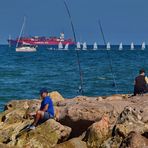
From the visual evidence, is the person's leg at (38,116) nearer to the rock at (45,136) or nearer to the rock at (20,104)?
the rock at (45,136)

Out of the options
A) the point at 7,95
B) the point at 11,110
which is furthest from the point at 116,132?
the point at 7,95

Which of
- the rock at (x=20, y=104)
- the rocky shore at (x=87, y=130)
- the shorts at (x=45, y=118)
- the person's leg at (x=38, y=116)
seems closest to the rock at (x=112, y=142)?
the rocky shore at (x=87, y=130)

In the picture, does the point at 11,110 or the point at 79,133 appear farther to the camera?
the point at 11,110

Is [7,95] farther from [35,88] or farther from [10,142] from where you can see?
[10,142]

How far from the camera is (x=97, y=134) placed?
14.6 m

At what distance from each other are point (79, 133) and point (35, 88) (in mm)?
26360

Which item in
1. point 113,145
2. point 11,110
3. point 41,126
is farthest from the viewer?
point 11,110

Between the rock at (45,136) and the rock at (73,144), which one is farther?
the rock at (45,136)

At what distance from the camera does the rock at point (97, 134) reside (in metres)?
14.6

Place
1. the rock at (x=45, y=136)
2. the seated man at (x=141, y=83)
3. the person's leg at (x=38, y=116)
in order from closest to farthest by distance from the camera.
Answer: the rock at (x=45, y=136), the person's leg at (x=38, y=116), the seated man at (x=141, y=83)

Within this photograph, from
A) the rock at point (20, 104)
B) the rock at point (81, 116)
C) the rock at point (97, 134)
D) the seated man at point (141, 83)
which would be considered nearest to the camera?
the rock at point (97, 134)

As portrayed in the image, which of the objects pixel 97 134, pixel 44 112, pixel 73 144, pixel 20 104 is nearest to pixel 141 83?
pixel 20 104

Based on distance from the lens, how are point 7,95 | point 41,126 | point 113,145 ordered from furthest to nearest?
point 7,95, point 41,126, point 113,145

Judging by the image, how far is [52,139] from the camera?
48.8ft
